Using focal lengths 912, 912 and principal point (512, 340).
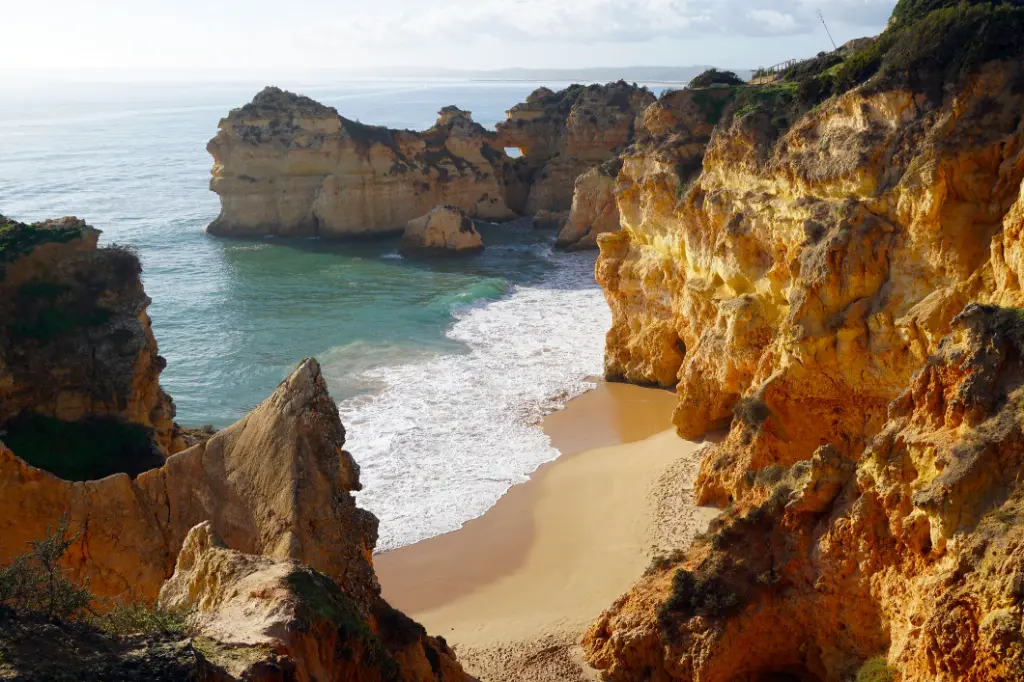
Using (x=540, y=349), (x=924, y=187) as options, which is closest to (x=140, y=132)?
(x=540, y=349)

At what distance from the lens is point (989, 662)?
8859 millimetres

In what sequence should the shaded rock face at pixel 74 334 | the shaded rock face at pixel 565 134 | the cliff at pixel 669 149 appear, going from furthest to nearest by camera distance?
the shaded rock face at pixel 565 134 < the cliff at pixel 669 149 < the shaded rock face at pixel 74 334

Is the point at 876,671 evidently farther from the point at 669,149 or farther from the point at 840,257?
the point at 669,149

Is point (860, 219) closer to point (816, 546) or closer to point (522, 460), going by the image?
point (816, 546)

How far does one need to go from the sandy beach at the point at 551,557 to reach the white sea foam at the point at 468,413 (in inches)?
37.9

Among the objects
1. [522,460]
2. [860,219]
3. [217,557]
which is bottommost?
[522,460]

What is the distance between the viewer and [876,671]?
10.6 m

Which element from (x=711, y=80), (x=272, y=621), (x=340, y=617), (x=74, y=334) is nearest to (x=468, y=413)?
(x=74, y=334)

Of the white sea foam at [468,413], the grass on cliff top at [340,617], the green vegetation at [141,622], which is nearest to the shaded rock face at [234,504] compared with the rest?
the grass on cliff top at [340,617]

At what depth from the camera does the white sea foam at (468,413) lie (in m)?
21.5

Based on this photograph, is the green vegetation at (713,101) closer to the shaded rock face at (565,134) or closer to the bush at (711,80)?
the bush at (711,80)

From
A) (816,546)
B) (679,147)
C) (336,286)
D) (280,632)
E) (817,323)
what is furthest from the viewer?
(336,286)

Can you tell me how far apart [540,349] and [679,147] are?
33.9 ft

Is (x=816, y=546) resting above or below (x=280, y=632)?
below
